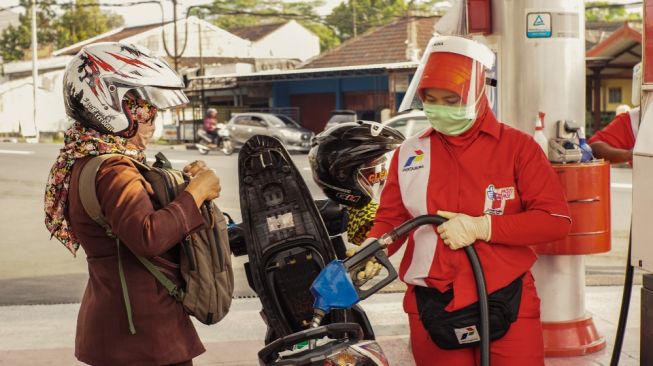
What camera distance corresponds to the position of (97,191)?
2.98 meters

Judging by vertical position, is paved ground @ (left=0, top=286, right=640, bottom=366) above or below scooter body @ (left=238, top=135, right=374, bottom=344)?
below

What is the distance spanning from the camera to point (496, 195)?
3.09 meters

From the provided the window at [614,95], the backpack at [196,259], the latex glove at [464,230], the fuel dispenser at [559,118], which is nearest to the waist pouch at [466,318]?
the latex glove at [464,230]

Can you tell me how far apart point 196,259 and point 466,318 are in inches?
37.1

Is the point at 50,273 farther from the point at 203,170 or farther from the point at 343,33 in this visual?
the point at 343,33

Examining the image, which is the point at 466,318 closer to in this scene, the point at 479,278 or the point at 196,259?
the point at 479,278

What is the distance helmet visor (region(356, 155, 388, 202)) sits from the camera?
13.8 feet

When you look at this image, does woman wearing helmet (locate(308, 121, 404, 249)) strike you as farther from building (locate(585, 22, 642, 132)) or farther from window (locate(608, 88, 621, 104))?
window (locate(608, 88, 621, 104))

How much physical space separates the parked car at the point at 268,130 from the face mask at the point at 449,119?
25.6 meters

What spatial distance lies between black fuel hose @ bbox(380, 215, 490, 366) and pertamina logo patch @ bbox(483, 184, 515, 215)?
0.16 meters

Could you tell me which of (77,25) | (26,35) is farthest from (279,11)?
(26,35)

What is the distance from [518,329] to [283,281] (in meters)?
1.12

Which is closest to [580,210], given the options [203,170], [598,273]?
[203,170]

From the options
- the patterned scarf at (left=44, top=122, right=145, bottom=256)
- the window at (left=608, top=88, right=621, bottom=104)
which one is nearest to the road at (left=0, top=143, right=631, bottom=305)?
the patterned scarf at (left=44, top=122, right=145, bottom=256)
